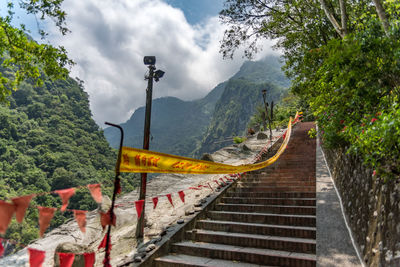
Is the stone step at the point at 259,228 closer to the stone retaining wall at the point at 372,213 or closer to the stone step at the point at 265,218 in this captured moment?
the stone step at the point at 265,218

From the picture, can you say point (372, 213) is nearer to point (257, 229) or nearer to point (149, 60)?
point (257, 229)

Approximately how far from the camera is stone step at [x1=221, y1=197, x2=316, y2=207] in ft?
18.5

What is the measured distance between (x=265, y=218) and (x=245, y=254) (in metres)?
1.23

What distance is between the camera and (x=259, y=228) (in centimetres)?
489

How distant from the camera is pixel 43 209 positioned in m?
2.40

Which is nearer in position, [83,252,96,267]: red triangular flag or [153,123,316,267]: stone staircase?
[83,252,96,267]: red triangular flag

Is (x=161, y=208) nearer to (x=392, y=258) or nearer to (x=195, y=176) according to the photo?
(x=195, y=176)

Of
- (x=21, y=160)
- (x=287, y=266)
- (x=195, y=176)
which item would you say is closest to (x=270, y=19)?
(x=195, y=176)

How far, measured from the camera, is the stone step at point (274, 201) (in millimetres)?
5629

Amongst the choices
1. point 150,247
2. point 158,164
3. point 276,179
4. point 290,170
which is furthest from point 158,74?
point 290,170

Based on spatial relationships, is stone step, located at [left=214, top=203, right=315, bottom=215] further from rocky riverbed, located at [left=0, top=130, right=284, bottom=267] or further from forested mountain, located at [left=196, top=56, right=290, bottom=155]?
forested mountain, located at [left=196, top=56, right=290, bottom=155]

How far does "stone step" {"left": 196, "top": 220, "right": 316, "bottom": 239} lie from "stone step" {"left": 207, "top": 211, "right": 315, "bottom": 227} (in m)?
0.21

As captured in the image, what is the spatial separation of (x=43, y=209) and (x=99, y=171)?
5831cm

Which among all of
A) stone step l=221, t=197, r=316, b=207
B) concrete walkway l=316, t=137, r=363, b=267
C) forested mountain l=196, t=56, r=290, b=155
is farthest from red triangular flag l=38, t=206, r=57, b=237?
forested mountain l=196, t=56, r=290, b=155
